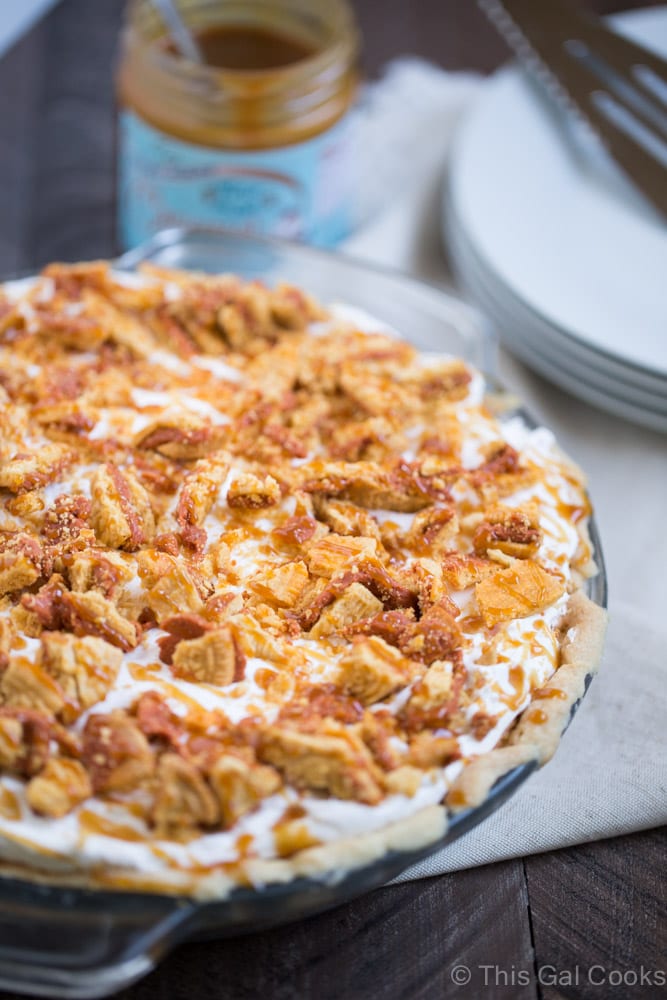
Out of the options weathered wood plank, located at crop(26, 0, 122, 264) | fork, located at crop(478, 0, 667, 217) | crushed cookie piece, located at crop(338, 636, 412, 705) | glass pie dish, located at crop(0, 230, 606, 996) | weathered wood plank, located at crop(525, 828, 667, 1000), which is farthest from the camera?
weathered wood plank, located at crop(26, 0, 122, 264)

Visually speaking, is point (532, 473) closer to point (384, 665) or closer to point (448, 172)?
point (384, 665)

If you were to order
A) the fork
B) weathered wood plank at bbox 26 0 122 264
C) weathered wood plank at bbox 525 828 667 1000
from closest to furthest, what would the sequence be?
weathered wood plank at bbox 525 828 667 1000, the fork, weathered wood plank at bbox 26 0 122 264

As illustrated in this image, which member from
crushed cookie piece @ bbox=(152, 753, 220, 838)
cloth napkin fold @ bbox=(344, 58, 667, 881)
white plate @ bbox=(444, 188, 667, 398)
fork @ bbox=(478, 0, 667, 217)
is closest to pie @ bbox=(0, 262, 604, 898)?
crushed cookie piece @ bbox=(152, 753, 220, 838)

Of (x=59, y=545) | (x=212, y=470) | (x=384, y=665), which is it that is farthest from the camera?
(x=212, y=470)

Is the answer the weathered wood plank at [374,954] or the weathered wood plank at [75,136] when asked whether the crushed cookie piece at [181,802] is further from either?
the weathered wood plank at [75,136]

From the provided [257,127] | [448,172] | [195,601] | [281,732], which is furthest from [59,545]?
[448,172]

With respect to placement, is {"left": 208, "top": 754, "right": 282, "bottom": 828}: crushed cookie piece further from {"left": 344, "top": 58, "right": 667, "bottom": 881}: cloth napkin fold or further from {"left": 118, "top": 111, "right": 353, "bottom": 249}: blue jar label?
{"left": 118, "top": 111, "right": 353, "bottom": 249}: blue jar label

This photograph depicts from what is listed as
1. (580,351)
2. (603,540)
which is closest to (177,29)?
(580,351)
